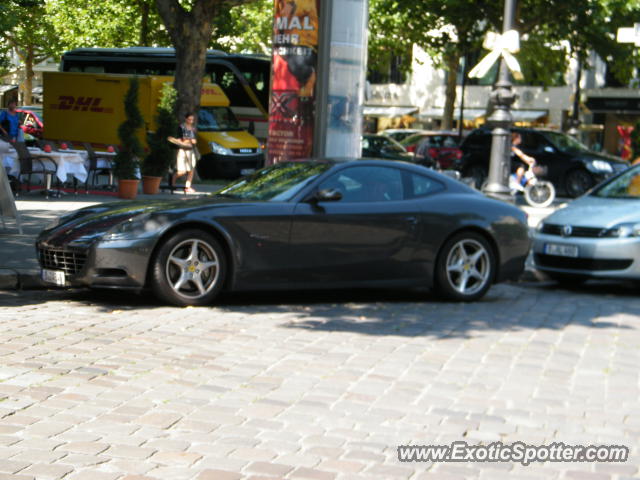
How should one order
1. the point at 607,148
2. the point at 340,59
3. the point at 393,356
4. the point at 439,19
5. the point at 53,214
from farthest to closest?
1. the point at 607,148
2. the point at 439,19
3. the point at 53,214
4. the point at 340,59
5. the point at 393,356

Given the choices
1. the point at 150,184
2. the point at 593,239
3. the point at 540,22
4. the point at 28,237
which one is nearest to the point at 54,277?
the point at 28,237

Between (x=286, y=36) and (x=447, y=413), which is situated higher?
(x=286, y=36)

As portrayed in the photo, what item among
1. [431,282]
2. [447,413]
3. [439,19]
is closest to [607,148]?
[439,19]

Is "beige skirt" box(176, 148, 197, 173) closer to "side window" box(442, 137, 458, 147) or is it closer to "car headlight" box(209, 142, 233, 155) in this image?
"car headlight" box(209, 142, 233, 155)

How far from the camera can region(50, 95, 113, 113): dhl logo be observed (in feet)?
86.9

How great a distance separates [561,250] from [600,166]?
16.6 metres

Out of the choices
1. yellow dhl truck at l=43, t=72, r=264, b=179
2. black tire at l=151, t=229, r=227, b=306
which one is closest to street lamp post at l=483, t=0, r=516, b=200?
black tire at l=151, t=229, r=227, b=306

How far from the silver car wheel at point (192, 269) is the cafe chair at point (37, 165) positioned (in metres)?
9.38

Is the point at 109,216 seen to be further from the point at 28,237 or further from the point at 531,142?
the point at 531,142

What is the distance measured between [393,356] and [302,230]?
7.22 feet

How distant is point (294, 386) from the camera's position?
6273 millimetres

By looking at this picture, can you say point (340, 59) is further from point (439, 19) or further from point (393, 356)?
point (439, 19)

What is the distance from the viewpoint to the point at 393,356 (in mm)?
7312

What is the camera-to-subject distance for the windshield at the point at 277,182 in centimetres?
945
